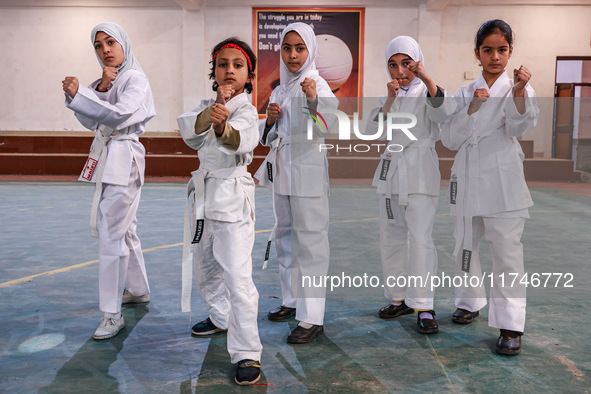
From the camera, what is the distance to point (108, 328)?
2.83 metres

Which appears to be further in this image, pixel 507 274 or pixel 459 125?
pixel 459 125

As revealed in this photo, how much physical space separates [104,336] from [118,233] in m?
0.53

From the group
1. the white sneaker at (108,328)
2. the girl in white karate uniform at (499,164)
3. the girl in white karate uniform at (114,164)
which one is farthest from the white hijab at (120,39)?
the girl in white karate uniform at (499,164)

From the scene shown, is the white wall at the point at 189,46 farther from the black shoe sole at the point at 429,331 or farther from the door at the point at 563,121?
the black shoe sole at the point at 429,331

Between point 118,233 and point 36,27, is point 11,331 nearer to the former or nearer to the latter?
point 118,233

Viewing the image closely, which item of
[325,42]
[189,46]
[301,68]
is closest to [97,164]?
[301,68]

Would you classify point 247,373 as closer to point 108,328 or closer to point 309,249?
point 309,249

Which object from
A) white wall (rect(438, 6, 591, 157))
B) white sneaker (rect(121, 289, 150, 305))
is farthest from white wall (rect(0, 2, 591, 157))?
white sneaker (rect(121, 289, 150, 305))

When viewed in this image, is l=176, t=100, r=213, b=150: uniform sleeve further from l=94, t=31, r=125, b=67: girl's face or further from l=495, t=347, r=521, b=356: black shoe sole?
l=495, t=347, r=521, b=356: black shoe sole

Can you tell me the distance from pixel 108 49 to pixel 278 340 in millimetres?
1764

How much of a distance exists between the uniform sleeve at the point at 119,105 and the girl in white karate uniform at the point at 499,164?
5.37 ft

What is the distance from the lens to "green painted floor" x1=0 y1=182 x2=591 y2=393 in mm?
2312

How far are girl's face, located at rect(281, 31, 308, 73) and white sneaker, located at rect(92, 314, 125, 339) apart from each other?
1611mm

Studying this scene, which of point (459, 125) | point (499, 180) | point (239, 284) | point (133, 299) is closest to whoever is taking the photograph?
point (239, 284)
